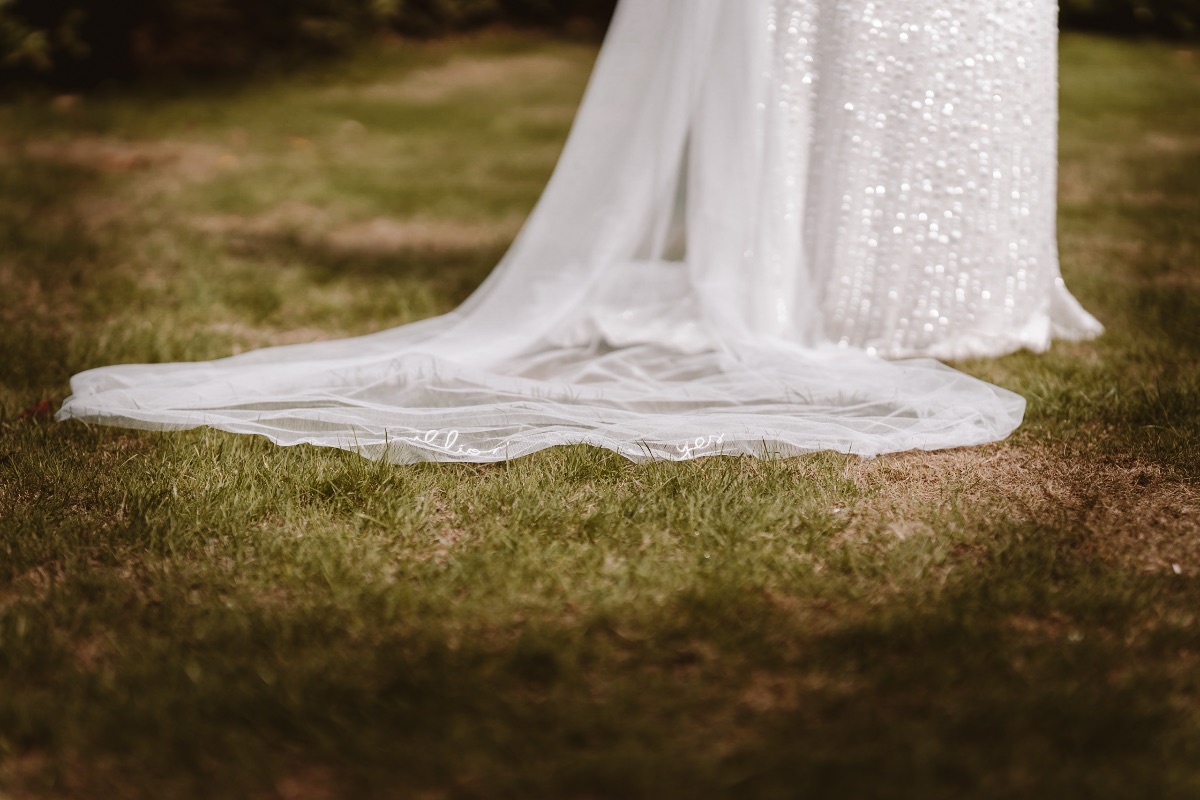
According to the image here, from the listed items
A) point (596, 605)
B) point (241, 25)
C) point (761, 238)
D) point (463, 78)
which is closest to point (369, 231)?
point (761, 238)

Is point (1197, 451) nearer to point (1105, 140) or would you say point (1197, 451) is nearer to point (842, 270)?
point (842, 270)

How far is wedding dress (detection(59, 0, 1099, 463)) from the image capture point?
259cm

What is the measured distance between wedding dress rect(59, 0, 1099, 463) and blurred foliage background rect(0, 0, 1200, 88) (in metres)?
6.20

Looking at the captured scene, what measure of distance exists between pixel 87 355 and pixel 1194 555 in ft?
9.07

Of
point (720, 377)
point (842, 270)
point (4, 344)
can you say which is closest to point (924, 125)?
point (842, 270)

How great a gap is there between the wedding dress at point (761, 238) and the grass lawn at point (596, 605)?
293 millimetres

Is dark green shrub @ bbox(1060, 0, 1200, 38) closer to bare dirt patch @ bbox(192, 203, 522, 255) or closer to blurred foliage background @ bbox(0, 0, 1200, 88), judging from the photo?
blurred foliage background @ bbox(0, 0, 1200, 88)

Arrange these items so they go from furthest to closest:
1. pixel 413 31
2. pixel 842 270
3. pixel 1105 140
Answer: pixel 413 31 → pixel 1105 140 → pixel 842 270

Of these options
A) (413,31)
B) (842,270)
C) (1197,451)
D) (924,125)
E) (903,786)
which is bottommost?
(903,786)

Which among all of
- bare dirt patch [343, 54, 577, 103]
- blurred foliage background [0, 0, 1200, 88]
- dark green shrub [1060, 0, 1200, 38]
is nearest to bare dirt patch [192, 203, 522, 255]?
bare dirt patch [343, 54, 577, 103]

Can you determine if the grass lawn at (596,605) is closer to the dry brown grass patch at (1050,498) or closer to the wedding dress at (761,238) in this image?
the dry brown grass patch at (1050,498)

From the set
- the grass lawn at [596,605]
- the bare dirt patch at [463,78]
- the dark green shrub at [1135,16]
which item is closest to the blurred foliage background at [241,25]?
the dark green shrub at [1135,16]

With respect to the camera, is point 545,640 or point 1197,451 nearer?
point 545,640

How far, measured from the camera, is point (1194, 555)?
192cm
